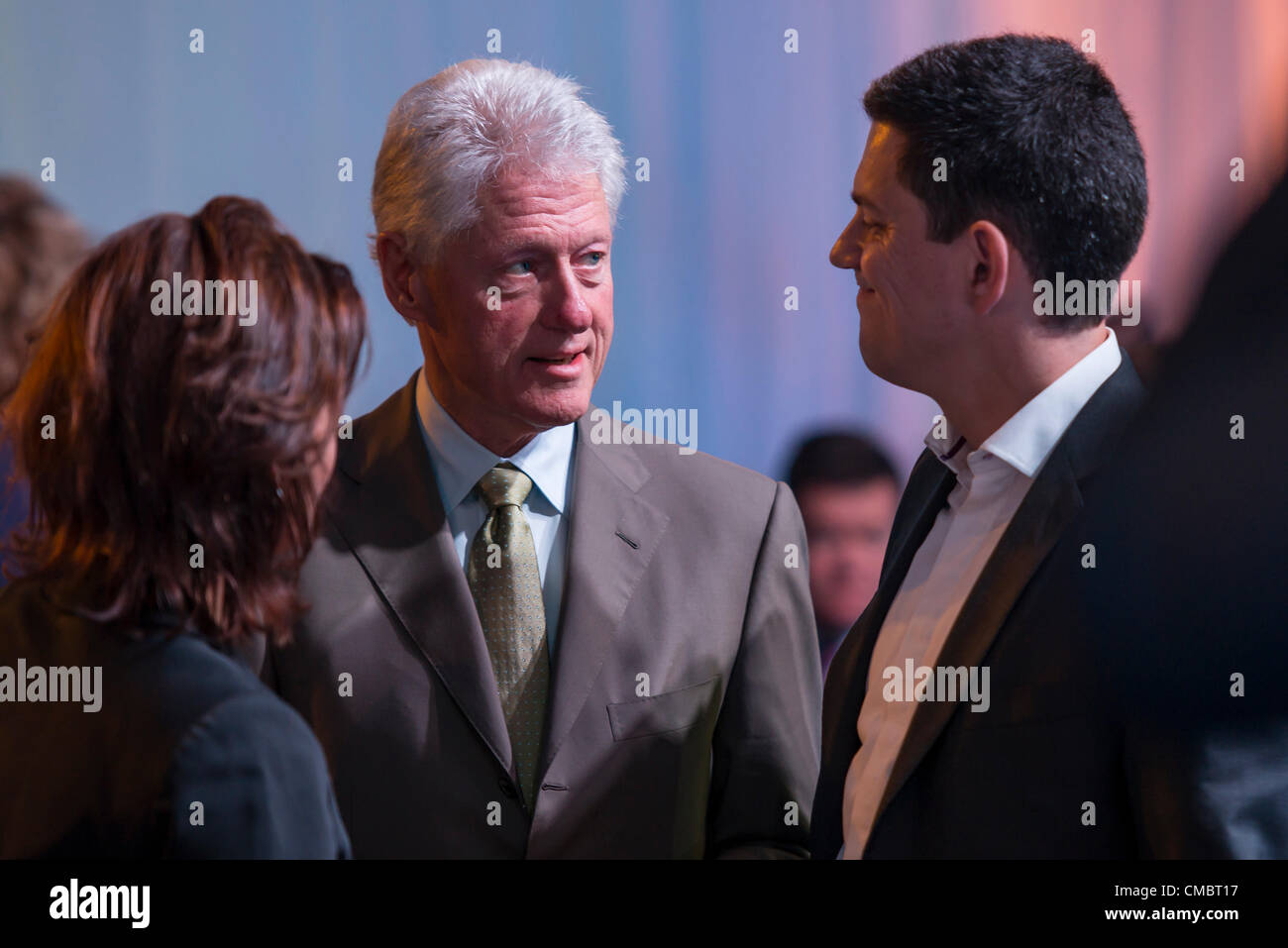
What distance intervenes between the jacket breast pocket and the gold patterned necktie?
0.13 m

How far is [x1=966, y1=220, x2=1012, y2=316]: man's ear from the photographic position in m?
1.72

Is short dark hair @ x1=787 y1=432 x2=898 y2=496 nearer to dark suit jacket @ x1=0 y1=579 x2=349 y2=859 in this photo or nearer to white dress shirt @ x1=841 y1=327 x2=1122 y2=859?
white dress shirt @ x1=841 y1=327 x2=1122 y2=859

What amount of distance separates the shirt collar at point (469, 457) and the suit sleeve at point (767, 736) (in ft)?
1.19

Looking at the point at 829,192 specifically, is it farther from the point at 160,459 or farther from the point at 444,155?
the point at 160,459

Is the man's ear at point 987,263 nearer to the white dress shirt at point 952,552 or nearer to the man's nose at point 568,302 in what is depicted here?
the white dress shirt at point 952,552

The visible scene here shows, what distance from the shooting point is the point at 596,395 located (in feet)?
7.16

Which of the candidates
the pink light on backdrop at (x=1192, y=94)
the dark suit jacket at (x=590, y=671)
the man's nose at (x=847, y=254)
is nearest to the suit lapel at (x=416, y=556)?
the dark suit jacket at (x=590, y=671)

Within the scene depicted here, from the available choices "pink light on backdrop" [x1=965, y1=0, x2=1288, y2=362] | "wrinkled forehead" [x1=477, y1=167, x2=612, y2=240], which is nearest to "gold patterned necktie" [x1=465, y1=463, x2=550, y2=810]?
"wrinkled forehead" [x1=477, y1=167, x2=612, y2=240]

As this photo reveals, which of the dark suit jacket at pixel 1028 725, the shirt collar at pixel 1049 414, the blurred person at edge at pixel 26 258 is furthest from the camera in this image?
the blurred person at edge at pixel 26 258

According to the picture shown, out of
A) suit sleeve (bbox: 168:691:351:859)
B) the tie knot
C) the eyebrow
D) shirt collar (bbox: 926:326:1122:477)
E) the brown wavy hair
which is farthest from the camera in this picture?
the tie knot

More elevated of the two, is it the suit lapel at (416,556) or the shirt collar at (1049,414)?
the shirt collar at (1049,414)

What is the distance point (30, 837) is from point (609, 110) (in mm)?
1487

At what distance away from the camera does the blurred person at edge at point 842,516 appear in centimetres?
223
